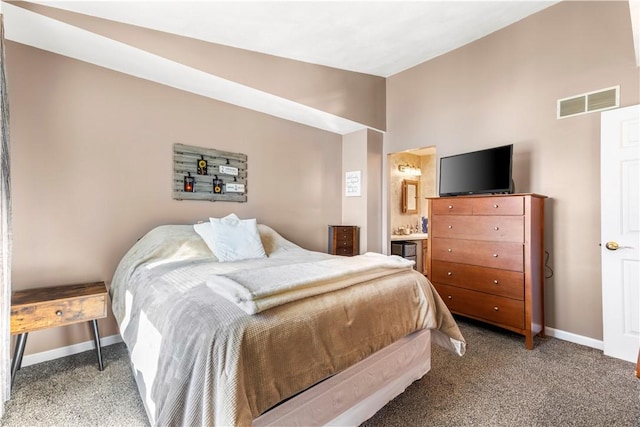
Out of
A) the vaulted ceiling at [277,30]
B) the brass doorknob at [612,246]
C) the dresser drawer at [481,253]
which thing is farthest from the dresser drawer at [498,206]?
the vaulted ceiling at [277,30]

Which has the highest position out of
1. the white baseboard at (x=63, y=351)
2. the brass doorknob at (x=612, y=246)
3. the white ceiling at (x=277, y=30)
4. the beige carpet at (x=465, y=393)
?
the white ceiling at (x=277, y=30)

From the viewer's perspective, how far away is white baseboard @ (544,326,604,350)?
252 centimetres

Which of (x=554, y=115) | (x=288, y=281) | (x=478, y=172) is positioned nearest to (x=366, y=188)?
(x=478, y=172)

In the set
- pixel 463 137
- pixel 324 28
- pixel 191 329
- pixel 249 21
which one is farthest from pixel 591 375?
pixel 249 21

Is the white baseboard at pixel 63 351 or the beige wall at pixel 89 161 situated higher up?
the beige wall at pixel 89 161

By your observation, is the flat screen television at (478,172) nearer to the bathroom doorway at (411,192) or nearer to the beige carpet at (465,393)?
A: the beige carpet at (465,393)

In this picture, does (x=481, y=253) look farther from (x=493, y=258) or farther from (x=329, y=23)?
(x=329, y=23)

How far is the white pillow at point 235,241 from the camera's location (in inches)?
99.4

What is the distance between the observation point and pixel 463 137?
3.46 m

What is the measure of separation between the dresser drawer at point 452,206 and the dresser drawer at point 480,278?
1.78 ft

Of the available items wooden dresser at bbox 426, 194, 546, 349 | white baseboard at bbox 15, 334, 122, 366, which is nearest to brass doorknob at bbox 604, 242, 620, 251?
wooden dresser at bbox 426, 194, 546, 349

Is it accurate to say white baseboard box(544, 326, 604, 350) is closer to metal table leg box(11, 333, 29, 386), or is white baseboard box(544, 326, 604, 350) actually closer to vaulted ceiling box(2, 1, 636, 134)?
vaulted ceiling box(2, 1, 636, 134)

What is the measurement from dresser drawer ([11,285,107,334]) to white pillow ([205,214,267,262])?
87 cm

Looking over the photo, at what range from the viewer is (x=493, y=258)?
272 cm
